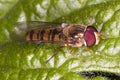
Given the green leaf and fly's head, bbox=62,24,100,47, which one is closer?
the green leaf

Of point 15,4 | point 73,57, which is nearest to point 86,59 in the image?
point 73,57

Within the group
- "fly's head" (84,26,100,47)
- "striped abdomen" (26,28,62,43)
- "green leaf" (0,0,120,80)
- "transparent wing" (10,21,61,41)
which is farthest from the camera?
"transparent wing" (10,21,61,41)

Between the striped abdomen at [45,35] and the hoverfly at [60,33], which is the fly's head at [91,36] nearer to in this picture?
the hoverfly at [60,33]

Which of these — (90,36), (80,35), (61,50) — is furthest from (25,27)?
(90,36)

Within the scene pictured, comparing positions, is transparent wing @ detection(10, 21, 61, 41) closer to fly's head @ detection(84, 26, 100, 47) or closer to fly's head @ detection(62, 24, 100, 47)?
fly's head @ detection(62, 24, 100, 47)

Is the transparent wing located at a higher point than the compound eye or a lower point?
higher

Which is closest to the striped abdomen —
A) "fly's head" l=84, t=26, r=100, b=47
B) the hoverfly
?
the hoverfly

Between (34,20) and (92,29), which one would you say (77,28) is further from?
(34,20)
